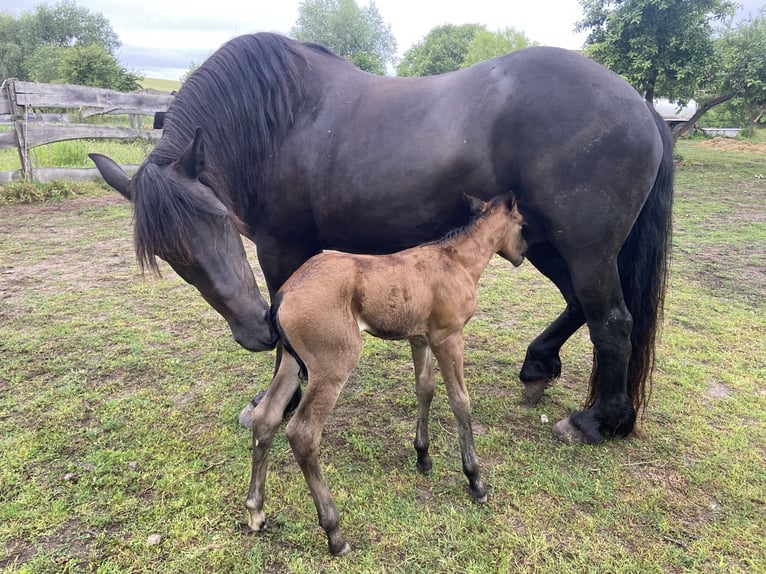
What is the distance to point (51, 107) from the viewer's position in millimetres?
9016

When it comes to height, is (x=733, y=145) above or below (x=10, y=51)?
below

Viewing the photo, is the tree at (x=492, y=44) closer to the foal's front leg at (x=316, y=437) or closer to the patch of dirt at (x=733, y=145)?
the patch of dirt at (x=733, y=145)

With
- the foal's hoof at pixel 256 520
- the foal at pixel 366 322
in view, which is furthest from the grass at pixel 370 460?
the foal at pixel 366 322

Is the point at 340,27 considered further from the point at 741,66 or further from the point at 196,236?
the point at 196,236

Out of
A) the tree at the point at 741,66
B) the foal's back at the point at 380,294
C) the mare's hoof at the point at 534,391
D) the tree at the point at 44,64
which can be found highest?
the tree at the point at 44,64

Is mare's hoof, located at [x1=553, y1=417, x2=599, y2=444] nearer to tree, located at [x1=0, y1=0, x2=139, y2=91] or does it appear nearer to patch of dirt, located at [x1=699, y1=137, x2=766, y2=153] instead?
patch of dirt, located at [x1=699, y1=137, x2=766, y2=153]

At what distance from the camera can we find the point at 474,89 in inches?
87.3

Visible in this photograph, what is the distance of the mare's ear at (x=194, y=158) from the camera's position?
1813mm

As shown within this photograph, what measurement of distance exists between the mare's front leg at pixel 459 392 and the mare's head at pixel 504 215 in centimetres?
55

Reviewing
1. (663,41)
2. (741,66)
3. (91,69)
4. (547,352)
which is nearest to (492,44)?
(741,66)

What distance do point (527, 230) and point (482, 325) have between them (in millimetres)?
1781

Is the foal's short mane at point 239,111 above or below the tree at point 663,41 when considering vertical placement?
below

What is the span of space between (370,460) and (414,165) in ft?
4.95

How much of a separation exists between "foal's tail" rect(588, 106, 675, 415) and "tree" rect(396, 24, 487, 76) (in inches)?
1554
